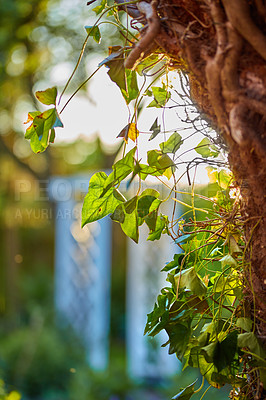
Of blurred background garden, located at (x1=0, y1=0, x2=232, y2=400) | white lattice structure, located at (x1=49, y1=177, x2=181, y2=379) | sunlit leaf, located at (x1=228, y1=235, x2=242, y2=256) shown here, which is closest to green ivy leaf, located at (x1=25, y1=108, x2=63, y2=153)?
sunlit leaf, located at (x1=228, y1=235, x2=242, y2=256)

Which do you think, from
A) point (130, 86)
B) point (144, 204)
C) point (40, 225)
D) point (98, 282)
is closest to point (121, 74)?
point (130, 86)

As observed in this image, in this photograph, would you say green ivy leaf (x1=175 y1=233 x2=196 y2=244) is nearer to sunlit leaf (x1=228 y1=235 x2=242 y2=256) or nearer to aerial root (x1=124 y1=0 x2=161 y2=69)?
sunlit leaf (x1=228 y1=235 x2=242 y2=256)

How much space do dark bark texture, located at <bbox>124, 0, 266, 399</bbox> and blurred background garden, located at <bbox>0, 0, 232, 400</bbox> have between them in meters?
1.93

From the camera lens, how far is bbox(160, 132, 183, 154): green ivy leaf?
498 mm

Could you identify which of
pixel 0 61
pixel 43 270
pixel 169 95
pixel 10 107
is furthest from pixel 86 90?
pixel 169 95

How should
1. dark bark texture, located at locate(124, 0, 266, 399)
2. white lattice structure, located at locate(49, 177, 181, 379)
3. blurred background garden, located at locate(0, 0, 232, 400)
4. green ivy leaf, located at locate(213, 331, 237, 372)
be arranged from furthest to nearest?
white lattice structure, located at locate(49, 177, 181, 379), blurred background garden, located at locate(0, 0, 232, 400), green ivy leaf, located at locate(213, 331, 237, 372), dark bark texture, located at locate(124, 0, 266, 399)

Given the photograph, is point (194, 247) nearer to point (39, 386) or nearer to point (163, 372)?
point (39, 386)

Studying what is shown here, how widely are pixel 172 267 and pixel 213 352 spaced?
0.42 feet

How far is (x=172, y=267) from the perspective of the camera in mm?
547

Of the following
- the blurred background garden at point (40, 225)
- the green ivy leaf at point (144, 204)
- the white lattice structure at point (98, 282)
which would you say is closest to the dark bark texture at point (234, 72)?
the green ivy leaf at point (144, 204)

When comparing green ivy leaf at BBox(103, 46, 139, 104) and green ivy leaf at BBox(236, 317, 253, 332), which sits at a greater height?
green ivy leaf at BBox(103, 46, 139, 104)

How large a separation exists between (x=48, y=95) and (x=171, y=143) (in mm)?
144

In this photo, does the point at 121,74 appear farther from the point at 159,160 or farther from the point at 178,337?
the point at 178,337

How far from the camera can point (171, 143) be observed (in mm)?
501
